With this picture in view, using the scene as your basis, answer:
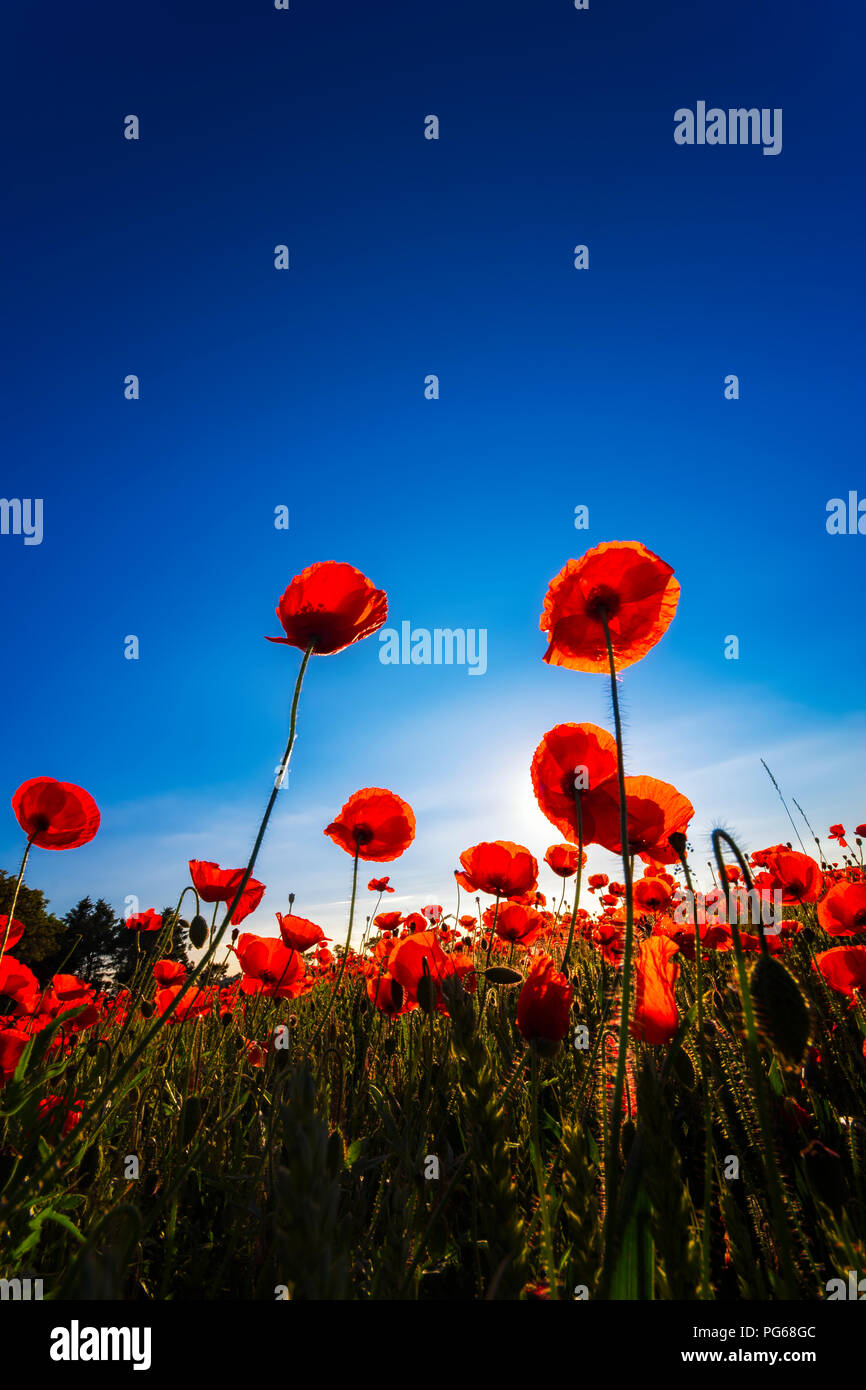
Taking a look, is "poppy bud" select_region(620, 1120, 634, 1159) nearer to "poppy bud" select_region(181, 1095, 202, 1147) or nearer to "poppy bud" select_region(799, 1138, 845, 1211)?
"poppy bud" select_region(799, 1138, 845, 1211)

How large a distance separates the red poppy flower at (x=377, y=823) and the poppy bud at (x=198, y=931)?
83cm

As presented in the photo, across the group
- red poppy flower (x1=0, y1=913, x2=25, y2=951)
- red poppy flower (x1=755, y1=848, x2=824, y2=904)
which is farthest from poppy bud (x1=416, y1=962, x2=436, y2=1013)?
red poppy flower (x1=755, y1=848, x2=824, y2=904)

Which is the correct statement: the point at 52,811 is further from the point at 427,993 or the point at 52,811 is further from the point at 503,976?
the point at 503,976

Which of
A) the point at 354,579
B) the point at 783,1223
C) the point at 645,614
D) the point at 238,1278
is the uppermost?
the point at 354,579

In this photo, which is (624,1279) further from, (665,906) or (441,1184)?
(665,906)

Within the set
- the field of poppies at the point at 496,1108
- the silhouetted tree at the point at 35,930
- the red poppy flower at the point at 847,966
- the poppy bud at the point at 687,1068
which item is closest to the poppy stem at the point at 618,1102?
the field of poppies at the point at 496,1108

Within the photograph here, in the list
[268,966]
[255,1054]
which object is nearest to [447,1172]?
[255,1054]

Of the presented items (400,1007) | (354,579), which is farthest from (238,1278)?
(354,579)

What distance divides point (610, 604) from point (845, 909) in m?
2.51

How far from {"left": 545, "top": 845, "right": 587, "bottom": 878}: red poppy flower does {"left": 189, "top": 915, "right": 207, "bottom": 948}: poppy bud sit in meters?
2.58

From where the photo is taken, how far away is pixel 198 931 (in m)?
3.17

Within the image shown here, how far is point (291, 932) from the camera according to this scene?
375cm

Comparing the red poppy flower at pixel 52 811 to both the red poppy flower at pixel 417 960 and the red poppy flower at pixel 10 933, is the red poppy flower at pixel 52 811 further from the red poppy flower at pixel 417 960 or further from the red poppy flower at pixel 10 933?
the red poppy flower at pixel 417 960
